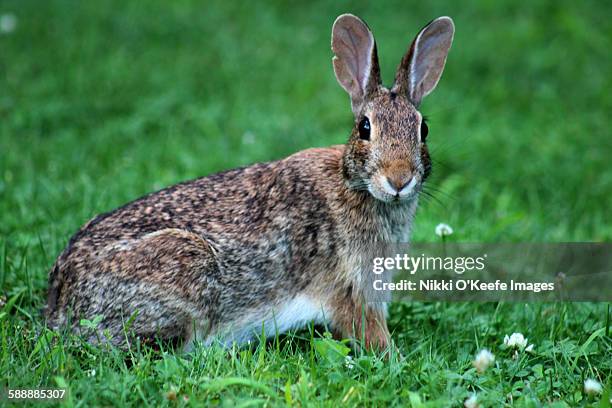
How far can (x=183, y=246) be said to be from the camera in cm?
510

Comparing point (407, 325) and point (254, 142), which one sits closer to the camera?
point (407, 325)

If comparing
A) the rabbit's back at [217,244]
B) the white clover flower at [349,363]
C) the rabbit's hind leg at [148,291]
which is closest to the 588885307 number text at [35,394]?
the rabbit's hind leg at [148,291]

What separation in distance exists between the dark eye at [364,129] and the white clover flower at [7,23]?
278 inches

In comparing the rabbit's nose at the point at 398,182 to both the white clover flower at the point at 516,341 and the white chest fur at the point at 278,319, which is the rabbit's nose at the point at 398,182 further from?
the white clover flower at the point at 516,341

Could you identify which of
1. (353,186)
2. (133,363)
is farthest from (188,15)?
(133,363)

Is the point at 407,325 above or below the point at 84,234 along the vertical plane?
below

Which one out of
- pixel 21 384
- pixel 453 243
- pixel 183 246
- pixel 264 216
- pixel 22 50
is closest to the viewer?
pixel 21 384

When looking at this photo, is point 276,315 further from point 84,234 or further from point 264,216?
point 84,234

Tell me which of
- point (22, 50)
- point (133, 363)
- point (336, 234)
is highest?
point (22, 50)

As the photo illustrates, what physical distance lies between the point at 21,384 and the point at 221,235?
61.9 inches

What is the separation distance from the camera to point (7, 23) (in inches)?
428

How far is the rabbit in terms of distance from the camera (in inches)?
195

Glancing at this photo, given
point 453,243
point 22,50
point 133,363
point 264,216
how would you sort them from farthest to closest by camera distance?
point 22,50 < point 453,243 < point 264,216 < point 133,363

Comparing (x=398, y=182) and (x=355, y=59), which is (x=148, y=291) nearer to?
(x=398, y=182)
